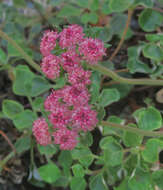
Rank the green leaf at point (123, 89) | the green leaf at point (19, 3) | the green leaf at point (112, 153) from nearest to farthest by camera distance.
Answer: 1. the green leaf at point (112, 153)
2. the green leaf at point (123, 89)
3. the green leaf at point (19, 3)

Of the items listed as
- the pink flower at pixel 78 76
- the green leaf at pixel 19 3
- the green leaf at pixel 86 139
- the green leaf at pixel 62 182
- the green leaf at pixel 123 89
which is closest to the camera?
the pink flower at pixel 78 76

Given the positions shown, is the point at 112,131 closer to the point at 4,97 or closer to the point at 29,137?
the point at 29,137

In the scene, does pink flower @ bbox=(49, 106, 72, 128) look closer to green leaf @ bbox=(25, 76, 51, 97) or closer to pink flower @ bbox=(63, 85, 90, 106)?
pink flower @ bbox=(63, 85, 90, 106)

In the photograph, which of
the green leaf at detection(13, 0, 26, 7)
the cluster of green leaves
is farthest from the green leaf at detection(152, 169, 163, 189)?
the green leaf at detection(13, 0, 26, 7)

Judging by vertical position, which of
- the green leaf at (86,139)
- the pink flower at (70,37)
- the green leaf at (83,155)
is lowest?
the green leaf at (83,155)

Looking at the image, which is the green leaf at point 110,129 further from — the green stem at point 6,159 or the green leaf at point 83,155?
the green stem at point 6,159

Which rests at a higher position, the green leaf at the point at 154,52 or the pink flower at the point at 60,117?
the green leaf at the point at 154,52

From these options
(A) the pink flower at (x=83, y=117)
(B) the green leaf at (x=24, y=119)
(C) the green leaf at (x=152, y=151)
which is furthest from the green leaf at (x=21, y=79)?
(C) the green leaf at (x=152, y=151)
